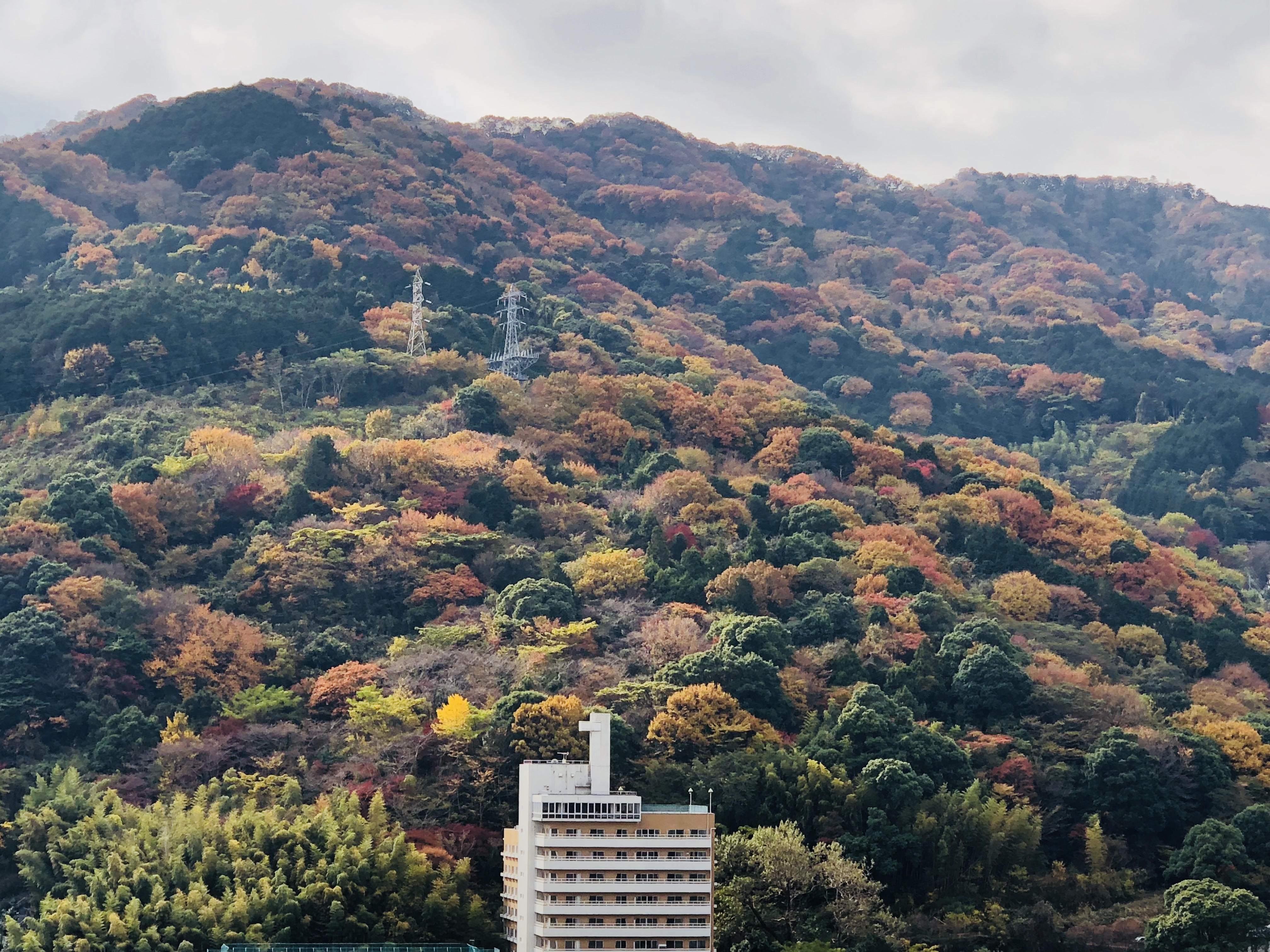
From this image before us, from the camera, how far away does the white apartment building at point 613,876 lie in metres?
62.4

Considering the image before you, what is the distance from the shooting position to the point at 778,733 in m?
76.6

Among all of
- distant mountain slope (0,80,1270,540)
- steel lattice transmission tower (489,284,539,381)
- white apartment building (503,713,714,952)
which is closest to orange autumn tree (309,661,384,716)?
white apartment building (503,713,714,952)

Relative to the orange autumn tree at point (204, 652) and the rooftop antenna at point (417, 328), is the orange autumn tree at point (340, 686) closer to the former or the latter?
the orange autumn tree at point (204, 652)

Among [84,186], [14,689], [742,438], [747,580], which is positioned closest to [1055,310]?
[742,438]

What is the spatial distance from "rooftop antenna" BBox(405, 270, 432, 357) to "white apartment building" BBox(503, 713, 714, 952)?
57.9 meters

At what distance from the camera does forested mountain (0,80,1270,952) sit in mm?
66875

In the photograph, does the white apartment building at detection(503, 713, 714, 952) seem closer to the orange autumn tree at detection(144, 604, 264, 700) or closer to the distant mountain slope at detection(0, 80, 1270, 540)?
the orange autumn tree at detection(144, 604, 264, 700)

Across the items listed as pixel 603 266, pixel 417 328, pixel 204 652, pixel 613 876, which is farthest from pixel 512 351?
pixel 613 876

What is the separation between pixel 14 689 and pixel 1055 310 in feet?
374

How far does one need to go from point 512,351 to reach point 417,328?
236 inches

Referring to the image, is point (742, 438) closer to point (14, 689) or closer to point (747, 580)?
point (747, 580)

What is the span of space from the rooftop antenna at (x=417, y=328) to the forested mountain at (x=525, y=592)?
38.5 inches

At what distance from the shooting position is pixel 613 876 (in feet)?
206

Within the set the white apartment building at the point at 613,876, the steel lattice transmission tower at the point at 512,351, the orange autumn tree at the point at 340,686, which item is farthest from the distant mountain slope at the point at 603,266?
the white apartment building at the point at 613,876
